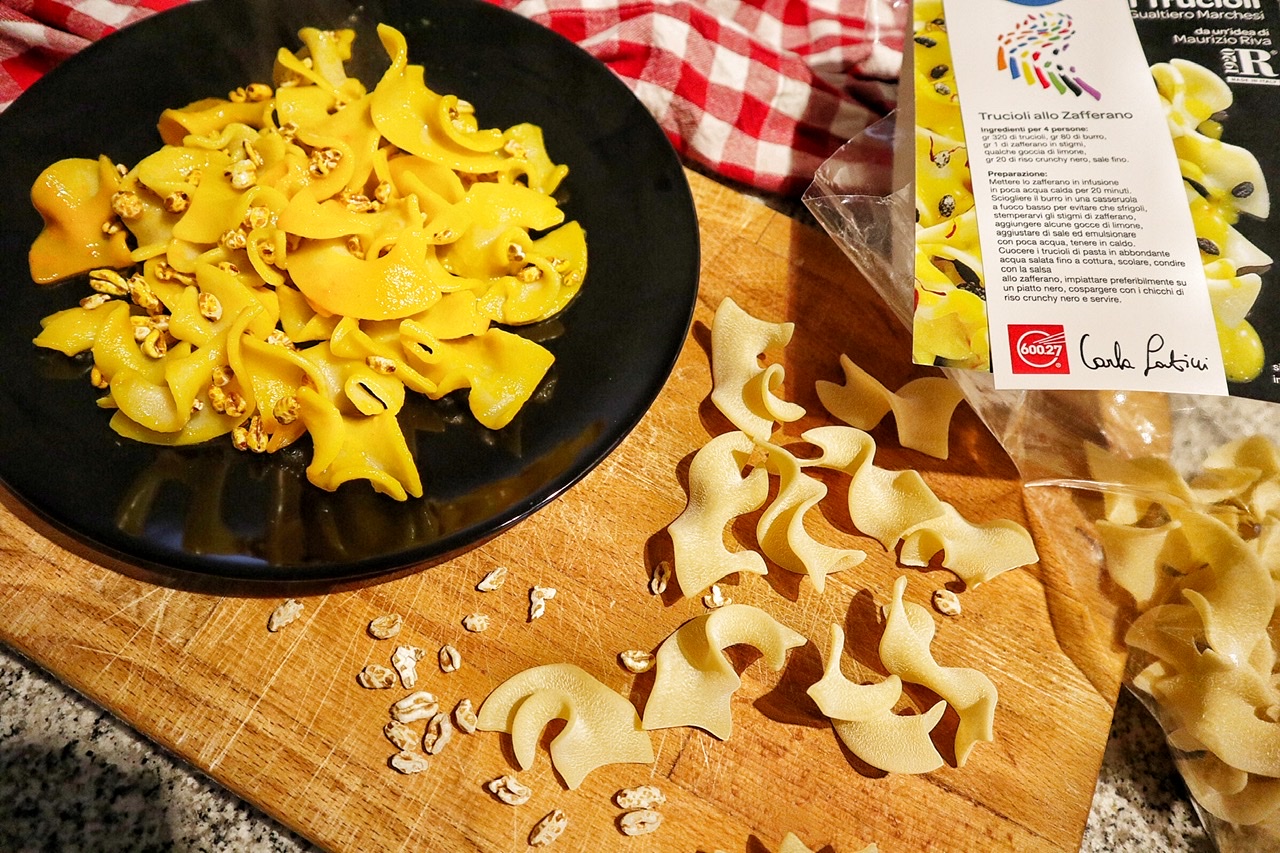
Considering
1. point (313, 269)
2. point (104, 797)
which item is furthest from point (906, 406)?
point (104, 797)

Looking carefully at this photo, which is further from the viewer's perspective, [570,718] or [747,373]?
[747,373]

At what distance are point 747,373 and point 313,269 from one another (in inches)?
29.1

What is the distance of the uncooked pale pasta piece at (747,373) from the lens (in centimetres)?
147

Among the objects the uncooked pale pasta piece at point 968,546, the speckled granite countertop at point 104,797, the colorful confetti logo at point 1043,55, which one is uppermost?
the colorful confetti logo at point 1043,55

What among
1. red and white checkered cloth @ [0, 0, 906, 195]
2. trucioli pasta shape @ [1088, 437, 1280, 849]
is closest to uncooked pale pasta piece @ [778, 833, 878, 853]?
trucioli pasta shape @ [1088, 437, 1280, 849]

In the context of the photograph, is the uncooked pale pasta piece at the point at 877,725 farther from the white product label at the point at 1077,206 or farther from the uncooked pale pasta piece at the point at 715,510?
the white product label at the point at 1077,206

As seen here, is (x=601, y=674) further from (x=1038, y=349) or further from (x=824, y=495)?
(x=1038, y=349)

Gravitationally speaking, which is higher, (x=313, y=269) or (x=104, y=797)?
(x=313, y=269)

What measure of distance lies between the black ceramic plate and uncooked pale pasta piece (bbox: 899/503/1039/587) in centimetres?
49

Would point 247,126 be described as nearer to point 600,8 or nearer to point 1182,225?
point 600,8

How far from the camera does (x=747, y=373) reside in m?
1.51

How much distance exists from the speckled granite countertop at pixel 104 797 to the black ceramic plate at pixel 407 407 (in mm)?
262
